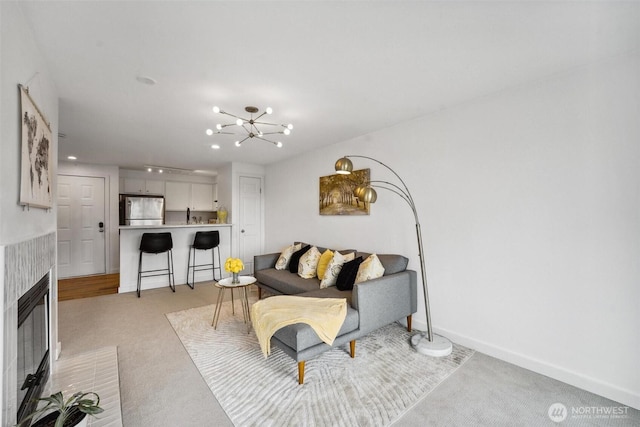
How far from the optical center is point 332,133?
12.1 feet

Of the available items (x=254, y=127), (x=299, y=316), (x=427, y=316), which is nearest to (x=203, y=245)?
(x=254, y=127)

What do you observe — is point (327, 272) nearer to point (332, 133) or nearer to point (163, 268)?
point (332, 133)

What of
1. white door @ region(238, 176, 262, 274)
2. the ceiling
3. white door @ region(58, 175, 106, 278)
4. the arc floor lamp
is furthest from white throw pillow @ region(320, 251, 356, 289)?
white door @ region(58, 175, 106, 278)

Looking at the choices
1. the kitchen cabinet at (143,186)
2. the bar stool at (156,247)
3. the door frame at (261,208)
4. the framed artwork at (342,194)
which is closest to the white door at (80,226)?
the kitchen cabinet at (143,186)

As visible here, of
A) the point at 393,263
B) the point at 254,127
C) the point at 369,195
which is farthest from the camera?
the point at 254,127

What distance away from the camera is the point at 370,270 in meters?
2.90

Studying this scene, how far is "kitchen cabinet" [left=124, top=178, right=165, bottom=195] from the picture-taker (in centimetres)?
639

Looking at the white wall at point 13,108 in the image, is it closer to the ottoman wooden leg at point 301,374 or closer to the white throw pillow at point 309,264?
the ottoman wooden leg at point 301,374

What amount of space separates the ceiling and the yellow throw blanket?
193 centimetres

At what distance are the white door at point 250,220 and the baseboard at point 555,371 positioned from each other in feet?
13.3

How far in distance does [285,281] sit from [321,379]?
61.2 inches

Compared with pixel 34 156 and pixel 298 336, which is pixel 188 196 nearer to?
pixel 34 156

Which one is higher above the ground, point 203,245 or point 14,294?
point 14,294

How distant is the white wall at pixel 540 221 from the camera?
1912 mm
